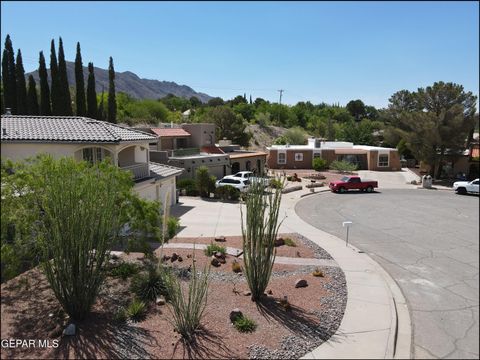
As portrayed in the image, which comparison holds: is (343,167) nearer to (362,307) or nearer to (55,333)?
(362,307)

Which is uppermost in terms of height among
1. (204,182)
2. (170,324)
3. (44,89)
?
(44,89)

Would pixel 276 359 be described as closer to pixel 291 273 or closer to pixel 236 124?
pixel 291 273

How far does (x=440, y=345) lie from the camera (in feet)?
25.2

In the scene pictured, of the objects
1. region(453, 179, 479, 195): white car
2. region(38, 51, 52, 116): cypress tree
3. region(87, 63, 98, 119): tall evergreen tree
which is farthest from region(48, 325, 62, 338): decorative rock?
region(38, 51, 52, 116): cypress tree

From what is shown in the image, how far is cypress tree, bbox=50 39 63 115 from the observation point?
39.2 metres

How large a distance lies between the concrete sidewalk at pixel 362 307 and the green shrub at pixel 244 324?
1.48 metres

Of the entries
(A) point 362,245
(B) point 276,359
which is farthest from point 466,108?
(B) point 276,359

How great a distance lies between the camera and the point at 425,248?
593 inches

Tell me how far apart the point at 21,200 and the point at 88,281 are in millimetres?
2455

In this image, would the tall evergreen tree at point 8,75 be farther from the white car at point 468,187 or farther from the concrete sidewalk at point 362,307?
the white car at point 468,187

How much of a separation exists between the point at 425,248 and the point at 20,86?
4020cm

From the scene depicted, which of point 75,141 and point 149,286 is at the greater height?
point 75,141

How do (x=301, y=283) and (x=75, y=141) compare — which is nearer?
(x=301, y=283)

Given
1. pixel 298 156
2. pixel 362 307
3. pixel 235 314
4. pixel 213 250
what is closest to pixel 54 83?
pixel 298 156
